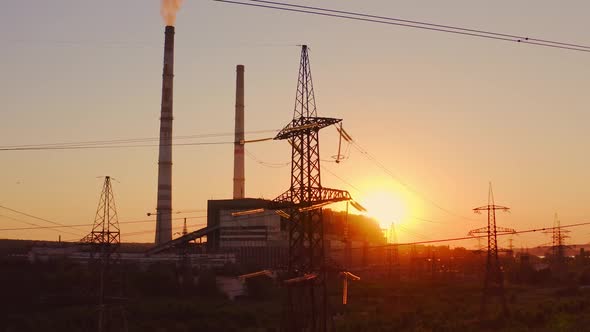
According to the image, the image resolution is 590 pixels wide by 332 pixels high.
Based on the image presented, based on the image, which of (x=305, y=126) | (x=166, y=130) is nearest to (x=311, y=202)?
(x=305, y=126)

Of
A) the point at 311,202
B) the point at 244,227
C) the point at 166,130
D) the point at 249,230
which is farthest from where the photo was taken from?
the point at 244,227

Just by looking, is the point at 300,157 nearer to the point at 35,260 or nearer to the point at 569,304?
the point at 569,304

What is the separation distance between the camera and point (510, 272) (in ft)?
349

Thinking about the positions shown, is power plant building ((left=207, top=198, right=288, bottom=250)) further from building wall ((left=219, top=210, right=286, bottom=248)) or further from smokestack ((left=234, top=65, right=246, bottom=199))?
smokestack ((left=234, top=65, right=246, bottom=199))

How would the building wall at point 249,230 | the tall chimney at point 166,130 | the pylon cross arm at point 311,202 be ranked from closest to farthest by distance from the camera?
the pylon cross arm at point 311,202 → the tall chimney at point 166,130 → the building wall at point 249,230

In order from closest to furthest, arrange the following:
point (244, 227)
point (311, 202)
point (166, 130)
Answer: point (311, 202)
point (166, 130)
point (244, 227)

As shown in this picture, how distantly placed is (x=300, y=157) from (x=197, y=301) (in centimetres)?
4163

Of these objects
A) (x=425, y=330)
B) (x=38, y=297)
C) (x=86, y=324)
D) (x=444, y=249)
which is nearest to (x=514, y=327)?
(x=425, y=330)

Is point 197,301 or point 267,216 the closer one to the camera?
point 197,301

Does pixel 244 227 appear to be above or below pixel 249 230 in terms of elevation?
above

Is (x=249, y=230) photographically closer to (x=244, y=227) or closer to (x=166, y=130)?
(x=244, y=227)

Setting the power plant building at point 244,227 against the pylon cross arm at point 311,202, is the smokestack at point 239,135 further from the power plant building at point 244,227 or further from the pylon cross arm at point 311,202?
the pylon cross arm at point 311,202

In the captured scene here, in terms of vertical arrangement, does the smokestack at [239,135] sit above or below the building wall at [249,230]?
above

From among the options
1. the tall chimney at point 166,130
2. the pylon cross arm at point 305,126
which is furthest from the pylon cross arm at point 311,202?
the tall chimney at point 166,130
